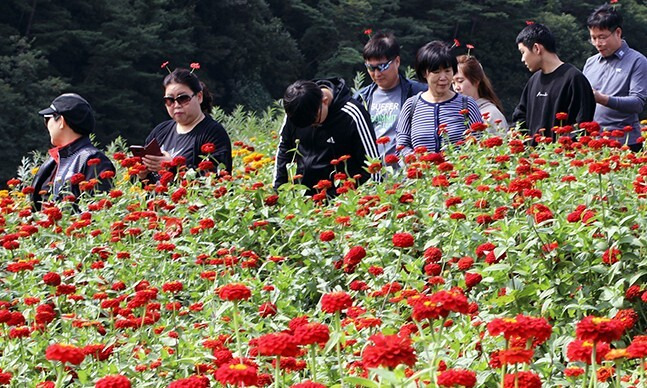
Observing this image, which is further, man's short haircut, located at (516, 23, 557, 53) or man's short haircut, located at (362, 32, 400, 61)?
man's short haircut, located at (362, 32, 400, 61)

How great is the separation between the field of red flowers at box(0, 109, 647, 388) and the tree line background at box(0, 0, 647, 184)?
1995 centimetres

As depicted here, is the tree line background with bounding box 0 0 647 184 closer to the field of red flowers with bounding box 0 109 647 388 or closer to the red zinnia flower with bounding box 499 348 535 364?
the field of red flowers with bounding box 0 109 647 388

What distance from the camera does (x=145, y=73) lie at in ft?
93.1

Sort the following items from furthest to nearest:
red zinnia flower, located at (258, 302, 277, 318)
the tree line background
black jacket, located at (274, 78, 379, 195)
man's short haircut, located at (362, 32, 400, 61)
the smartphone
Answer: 1. the tree line background
2. man's short haircut, located at (362, 32, 400, 61)
3. the smartphone
4. black jacket, located at (274, 78, 379, 195)
5. red zinnia flower, located at (258, 302, 277, 318)

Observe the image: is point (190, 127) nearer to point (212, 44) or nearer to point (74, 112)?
point (74, 112)

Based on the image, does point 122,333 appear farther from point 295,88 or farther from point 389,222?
point 295,88

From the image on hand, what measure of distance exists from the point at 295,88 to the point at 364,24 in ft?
104

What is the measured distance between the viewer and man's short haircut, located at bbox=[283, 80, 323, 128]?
15.8ft

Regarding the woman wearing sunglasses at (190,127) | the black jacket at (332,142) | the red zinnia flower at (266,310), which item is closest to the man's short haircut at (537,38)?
the black jacket at (332,142)

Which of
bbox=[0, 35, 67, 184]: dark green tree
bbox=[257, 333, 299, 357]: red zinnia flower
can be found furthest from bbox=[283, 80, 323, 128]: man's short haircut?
bbox=[0, 35, 67, 184]: dark green tree

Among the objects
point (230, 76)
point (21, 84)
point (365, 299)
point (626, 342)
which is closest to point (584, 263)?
point (626, 342)

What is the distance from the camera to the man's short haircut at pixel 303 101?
4.80 meters

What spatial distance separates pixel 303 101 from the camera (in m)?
4.81

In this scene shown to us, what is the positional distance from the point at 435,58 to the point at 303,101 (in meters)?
0.95
